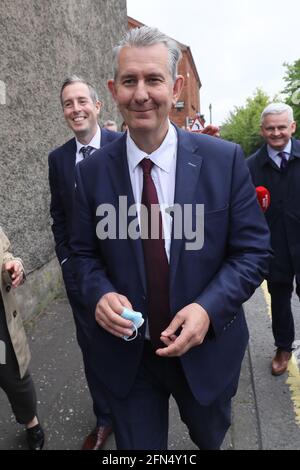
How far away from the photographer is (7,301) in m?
2.18

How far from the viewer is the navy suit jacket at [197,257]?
1514 mm

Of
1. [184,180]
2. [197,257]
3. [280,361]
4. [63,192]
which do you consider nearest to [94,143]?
[63,192]

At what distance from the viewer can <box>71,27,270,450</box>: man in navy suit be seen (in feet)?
4.73

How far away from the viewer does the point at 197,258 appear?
153 cm

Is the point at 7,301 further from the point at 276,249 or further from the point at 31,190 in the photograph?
the point at 31,190

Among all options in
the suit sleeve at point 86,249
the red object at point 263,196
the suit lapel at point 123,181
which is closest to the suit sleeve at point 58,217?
the suit sleeve at point 86,249

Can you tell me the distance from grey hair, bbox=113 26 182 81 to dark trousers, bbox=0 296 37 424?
1.46 m

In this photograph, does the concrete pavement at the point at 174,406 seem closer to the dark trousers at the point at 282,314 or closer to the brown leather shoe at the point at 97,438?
the brown leather shoe at the point at 97,438

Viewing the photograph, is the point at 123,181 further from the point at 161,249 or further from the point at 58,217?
the point at 58,217

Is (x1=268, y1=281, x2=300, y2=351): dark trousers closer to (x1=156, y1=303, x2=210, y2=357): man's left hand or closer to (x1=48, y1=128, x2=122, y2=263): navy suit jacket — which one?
(x1=48, y1=128, x2=122, y2=263): navy suit jacket

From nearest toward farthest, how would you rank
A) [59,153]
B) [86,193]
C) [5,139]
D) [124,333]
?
[124,333] → [86,193] → [59,153] → [5,139]

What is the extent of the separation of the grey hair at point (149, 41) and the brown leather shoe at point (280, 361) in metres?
2.50

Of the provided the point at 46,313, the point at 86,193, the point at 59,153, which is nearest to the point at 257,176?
the point at 59,153
